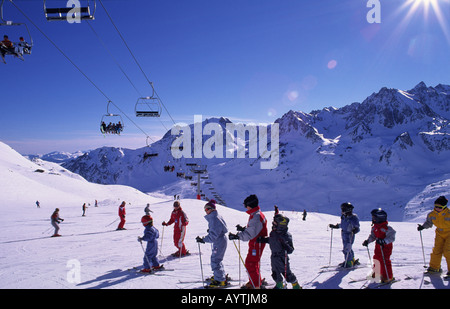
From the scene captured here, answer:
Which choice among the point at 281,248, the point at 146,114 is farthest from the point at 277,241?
the point at 146,114

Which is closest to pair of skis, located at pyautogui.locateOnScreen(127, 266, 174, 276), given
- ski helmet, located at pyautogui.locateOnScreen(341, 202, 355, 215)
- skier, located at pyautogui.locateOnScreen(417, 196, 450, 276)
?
ski helmet, located at pyautogui.locateOnScreen(341, 202, 355, 215)

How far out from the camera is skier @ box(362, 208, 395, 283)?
6289mm

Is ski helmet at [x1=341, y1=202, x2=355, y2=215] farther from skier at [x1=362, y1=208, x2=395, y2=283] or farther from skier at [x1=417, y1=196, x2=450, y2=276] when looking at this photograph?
skier at [x1=417, y1=196, x2=450, y2=276]

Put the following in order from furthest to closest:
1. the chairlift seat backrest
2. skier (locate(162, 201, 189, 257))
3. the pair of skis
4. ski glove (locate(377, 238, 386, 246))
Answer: the chairlift seat backrest, skier (locate(162, 201, 189, 257)), the pair of skis, ski glove (locate(377, 238, 386, 246))

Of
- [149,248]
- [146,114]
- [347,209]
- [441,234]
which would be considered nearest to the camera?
[441,234]

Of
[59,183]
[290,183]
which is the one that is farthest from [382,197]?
[59,183]

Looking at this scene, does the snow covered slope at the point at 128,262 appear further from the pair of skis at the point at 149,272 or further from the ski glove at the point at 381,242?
the ski glove at the point at 381,242

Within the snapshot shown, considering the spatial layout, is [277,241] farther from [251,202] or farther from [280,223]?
[251,202]

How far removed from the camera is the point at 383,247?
6.36 m

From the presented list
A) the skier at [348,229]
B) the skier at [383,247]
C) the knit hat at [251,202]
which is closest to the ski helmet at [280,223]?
the knit hat at [251,202]

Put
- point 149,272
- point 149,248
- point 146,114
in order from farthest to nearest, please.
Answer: point 146,114, point 149,248, point 149,272

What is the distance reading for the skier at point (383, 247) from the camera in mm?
6289
